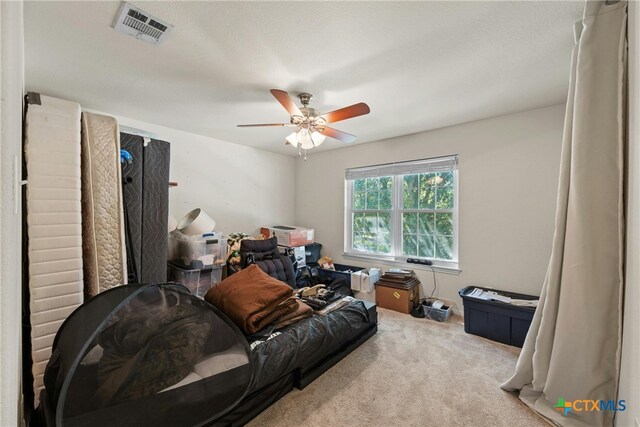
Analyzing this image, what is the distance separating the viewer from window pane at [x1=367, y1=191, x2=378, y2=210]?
13.3ft

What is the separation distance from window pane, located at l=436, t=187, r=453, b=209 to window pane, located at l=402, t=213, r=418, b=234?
1.16 ft

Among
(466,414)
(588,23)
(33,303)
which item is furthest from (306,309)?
(588,23)

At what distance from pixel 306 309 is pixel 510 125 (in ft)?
9.58

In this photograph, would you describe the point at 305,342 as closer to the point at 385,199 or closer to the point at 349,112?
the point at 349,112

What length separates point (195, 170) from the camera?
11.8 ft

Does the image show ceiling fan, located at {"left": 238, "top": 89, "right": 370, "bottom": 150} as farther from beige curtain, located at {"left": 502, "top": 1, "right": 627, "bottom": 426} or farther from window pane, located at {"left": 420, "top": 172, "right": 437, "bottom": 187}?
window pane, located at {"left": 420, "top": 172, "right": 437, "bottom": 187}

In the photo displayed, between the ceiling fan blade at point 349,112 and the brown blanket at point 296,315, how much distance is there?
157cm

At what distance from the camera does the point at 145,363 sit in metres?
1.26

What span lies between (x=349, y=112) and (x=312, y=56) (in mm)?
503

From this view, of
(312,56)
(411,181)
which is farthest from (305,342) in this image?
(411,181)

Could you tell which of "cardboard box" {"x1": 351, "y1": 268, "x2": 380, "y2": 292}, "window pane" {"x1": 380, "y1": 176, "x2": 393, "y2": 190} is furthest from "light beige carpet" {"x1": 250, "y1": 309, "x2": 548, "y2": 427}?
"window pane" {"x1": 380, "y1": 176, "x2": 393, "y2": 190}

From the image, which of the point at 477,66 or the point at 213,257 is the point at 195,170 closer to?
the point at 213,257

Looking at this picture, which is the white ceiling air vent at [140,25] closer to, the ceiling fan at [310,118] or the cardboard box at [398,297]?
the ceiling fan at [310,118]

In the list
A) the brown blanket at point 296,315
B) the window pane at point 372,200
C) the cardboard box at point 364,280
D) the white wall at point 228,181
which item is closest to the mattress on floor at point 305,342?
the brown blanket at point 296,315
